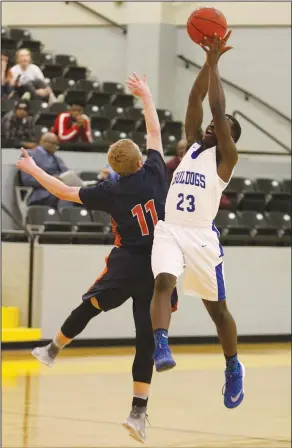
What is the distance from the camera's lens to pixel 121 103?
17.1m

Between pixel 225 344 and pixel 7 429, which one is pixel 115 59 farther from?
pixel 225 344

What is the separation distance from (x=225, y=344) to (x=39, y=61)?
12370mm

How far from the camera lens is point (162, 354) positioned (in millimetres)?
5242

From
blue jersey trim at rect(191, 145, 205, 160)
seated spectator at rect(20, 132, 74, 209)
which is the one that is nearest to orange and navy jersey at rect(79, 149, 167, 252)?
blue jersey trim at rect(191, 145, 205, 160)

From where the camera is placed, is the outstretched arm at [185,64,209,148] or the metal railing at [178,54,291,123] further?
the metal railing at [178,54,291,123]

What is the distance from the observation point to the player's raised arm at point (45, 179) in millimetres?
5660

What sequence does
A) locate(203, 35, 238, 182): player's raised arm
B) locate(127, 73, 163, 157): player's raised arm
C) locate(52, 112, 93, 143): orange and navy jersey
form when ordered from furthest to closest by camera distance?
locate(52, 112, 93, 143): orange and navy jersey → locate(127, 73, 163, 157): player's raised arm → locate(203, 35, 238, 182): player's raised arm

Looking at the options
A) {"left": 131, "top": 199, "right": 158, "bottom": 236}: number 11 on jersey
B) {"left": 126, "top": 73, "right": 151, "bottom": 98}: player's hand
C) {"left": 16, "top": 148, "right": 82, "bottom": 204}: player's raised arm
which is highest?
{"left": 126, "top": 73, "right": 151, "bottom": 98}: player's hand

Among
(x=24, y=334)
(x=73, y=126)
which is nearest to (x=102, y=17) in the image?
(x=73, y=126)

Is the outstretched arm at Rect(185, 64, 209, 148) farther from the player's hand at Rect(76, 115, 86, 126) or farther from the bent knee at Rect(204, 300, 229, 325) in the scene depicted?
the player's hand at Rect(76, 115, 86, 126)

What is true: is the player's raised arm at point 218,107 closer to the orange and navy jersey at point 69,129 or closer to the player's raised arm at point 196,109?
the player's raised arm at point 196,109

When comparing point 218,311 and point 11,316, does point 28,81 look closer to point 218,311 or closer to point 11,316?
point 11,316

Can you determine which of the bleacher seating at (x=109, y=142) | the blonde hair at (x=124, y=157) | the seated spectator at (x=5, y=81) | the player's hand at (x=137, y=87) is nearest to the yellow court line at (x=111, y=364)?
the bleacher seating at (x=109, y=142)

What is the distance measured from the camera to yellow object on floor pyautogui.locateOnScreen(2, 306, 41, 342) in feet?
43.4
